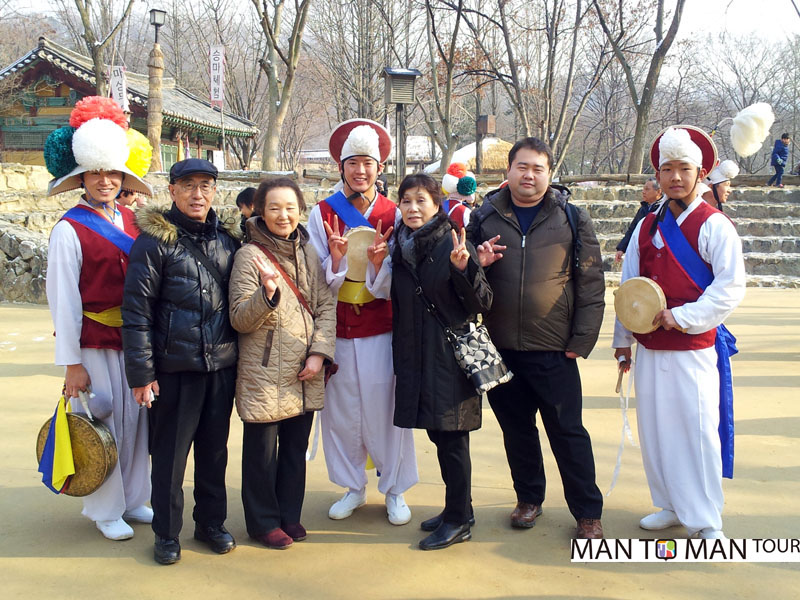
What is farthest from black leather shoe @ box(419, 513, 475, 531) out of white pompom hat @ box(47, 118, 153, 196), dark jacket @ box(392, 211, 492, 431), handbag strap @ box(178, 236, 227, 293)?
white pompom hat @ box(47, 118, 153, 196)

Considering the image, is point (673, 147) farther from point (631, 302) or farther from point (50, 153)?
point (50, 153)

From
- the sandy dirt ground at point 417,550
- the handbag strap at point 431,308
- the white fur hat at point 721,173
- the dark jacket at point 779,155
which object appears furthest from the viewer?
the dark jacket at point 779,155

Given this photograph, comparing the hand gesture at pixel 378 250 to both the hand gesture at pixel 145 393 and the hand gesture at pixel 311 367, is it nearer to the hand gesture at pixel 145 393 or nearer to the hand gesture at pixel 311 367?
the hand gesture at pixel 311 367

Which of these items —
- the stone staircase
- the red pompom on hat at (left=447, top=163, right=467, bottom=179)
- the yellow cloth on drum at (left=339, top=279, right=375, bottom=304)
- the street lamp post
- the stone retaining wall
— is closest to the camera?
the yellow cloth on drum at (left=339, top=279, right=375, bottom=304)

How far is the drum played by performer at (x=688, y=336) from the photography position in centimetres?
283

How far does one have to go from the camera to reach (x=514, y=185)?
9.82 ft

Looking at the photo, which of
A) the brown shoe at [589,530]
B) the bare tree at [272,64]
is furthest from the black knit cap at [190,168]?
the bare tree at [272,64]

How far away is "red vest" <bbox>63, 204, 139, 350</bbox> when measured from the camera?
2928 millimetres

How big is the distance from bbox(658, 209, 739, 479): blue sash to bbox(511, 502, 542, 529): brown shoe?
859 mm

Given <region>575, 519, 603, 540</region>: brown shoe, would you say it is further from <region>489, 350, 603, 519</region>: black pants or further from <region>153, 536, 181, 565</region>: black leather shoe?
<region>153, 536, 181, 565</region>: black leather shoe

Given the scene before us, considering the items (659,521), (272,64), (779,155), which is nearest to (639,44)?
(779,155)

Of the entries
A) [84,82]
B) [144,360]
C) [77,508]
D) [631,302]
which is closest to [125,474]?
[77,508]

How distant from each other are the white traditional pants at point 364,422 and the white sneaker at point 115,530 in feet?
3.16

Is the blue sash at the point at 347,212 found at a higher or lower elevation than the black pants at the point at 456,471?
higher
